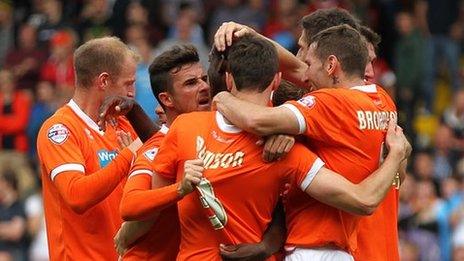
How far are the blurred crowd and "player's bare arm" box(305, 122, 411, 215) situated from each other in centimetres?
806

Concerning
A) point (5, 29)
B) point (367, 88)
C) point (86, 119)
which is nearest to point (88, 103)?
point (86, 119)

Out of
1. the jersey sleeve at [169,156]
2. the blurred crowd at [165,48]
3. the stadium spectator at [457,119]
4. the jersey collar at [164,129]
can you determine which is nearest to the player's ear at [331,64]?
the jersey sleeve at [169,156]

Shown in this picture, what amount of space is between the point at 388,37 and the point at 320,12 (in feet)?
36.2

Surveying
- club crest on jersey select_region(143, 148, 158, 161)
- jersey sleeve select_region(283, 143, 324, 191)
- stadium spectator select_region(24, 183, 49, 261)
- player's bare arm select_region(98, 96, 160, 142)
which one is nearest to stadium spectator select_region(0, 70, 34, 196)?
stadium spectator select_region(24, 183, 49, 261)

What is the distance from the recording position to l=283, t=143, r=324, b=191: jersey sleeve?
7.47 meters

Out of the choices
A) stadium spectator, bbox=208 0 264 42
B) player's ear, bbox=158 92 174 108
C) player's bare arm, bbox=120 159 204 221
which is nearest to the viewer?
player's bare arm, bbox=120 159 204 221

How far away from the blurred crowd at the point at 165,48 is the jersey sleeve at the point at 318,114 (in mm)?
8206

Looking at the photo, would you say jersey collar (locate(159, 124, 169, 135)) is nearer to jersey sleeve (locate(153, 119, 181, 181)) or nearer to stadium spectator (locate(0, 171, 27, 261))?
jersey sleeve (locate(153, 119, 181, 181))

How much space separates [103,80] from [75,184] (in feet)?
2.51

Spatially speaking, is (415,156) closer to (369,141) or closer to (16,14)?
(16,14)

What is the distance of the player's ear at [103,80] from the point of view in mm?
8820

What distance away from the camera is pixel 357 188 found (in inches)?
297

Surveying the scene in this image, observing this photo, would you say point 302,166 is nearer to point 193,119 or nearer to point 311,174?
point 311,174

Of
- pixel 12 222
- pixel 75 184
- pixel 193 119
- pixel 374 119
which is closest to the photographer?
pixel 193 119
